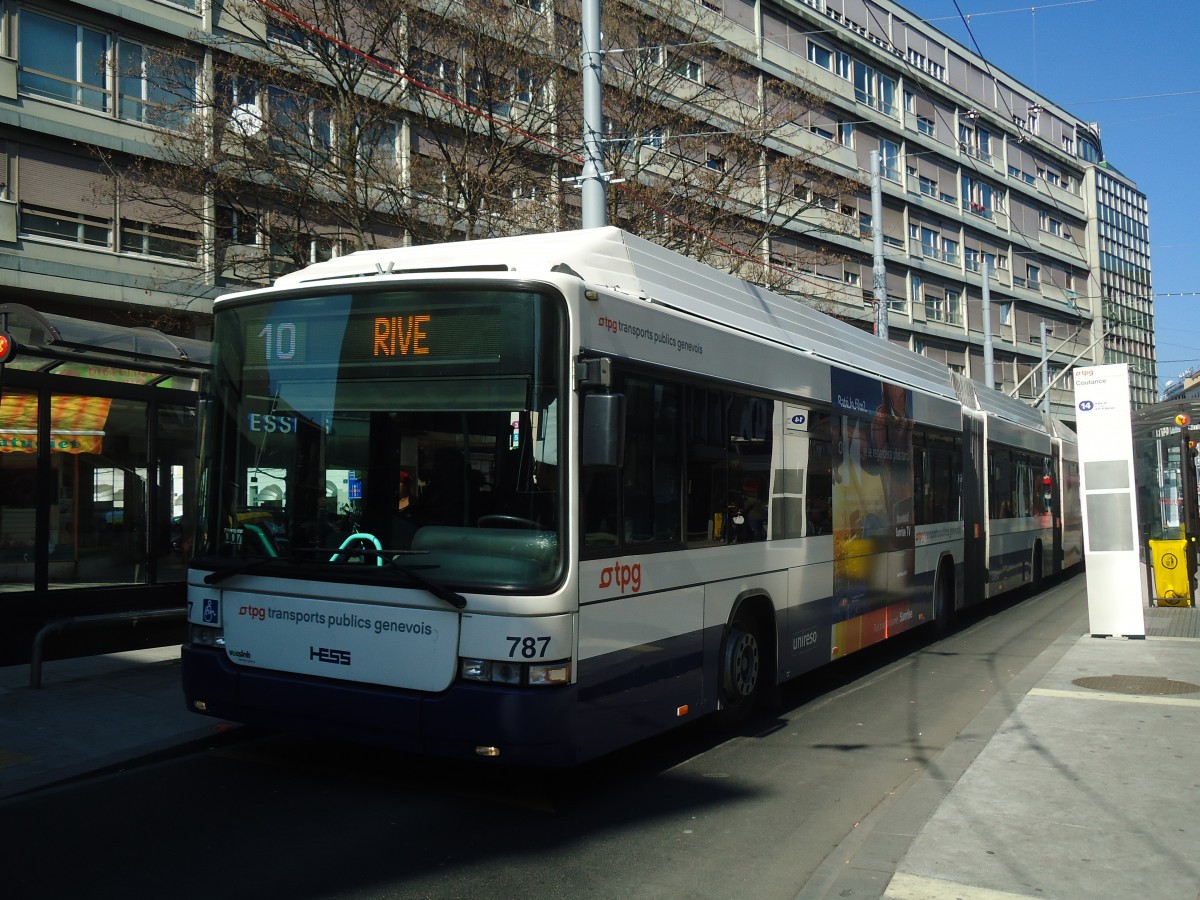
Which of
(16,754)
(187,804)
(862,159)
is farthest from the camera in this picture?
(862,159)

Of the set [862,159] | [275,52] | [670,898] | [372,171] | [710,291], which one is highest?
[862,159]

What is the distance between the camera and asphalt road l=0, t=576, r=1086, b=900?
4977mm

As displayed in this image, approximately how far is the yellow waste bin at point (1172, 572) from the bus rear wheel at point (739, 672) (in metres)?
10.5

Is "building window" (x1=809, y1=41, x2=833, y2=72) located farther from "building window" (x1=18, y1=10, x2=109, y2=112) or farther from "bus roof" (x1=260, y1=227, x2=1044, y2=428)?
"bus roof" (x1=260, y1=227, x2=1044, y2=428)

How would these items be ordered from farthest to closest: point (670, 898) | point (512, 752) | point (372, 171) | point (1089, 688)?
point (372, 171)
point (1089, 688)
point (512, 752)
point (670, 898)

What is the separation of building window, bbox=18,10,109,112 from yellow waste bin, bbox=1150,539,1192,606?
65.6ft

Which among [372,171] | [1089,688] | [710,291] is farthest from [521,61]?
[1089,688]

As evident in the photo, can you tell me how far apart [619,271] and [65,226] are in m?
18.1

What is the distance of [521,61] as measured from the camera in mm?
16891

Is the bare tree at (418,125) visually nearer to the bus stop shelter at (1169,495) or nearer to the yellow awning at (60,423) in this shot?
the yellow awning at (60,423)

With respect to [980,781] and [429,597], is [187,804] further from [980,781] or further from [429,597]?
[980,781]

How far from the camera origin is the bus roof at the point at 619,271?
6664 mm

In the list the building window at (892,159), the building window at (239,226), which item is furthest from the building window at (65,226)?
the building window at (892,159)

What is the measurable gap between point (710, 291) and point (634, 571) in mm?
2677
